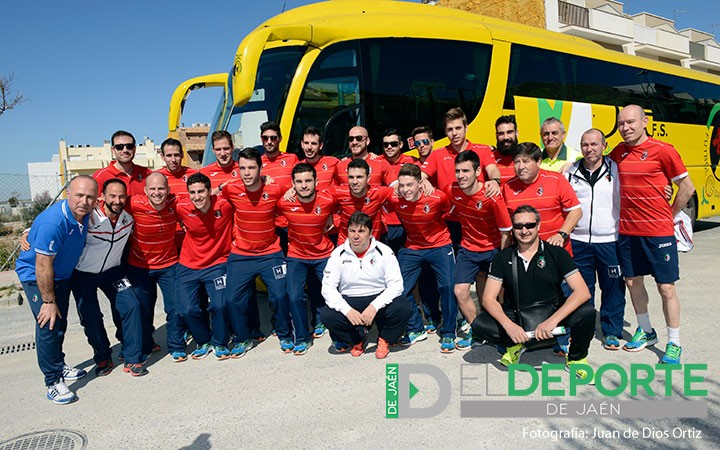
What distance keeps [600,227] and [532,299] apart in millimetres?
1031

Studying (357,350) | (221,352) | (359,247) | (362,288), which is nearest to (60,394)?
(221,352)

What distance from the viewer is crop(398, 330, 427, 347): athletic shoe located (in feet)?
15.3

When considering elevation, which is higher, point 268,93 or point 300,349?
point 268,93

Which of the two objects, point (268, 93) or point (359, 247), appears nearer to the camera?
point (359, 247)

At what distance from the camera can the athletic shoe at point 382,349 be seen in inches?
172

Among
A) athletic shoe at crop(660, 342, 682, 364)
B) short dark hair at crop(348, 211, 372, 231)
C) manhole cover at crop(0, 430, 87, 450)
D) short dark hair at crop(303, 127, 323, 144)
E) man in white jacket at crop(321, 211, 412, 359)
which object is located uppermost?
short dark hair at crop(303, 127, 323, 144)

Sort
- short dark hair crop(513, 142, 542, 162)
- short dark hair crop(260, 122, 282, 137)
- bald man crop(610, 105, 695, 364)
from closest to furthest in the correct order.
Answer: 1. bald man crop(610, 105, 695, 364)
2. short dark hair crop(513, 142, 542, 162)
3. short dark hair crop(260, 122, 282, 137)

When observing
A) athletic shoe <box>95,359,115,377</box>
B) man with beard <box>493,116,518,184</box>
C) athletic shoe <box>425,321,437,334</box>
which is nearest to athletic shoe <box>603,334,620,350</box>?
athletic shoe <box>425,321,437,334</box>

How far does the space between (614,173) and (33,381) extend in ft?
18.1

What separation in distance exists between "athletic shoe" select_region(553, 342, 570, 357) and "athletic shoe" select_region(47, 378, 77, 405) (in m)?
4.04

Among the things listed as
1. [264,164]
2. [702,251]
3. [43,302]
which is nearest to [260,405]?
[43,302]

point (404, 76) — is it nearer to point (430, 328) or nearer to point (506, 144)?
point (506, 144)

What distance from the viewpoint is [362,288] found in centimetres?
445

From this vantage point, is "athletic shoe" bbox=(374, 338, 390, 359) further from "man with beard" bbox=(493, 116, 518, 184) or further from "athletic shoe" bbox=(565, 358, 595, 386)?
"man with beard" bbox=(493, 116, 518, 184)
